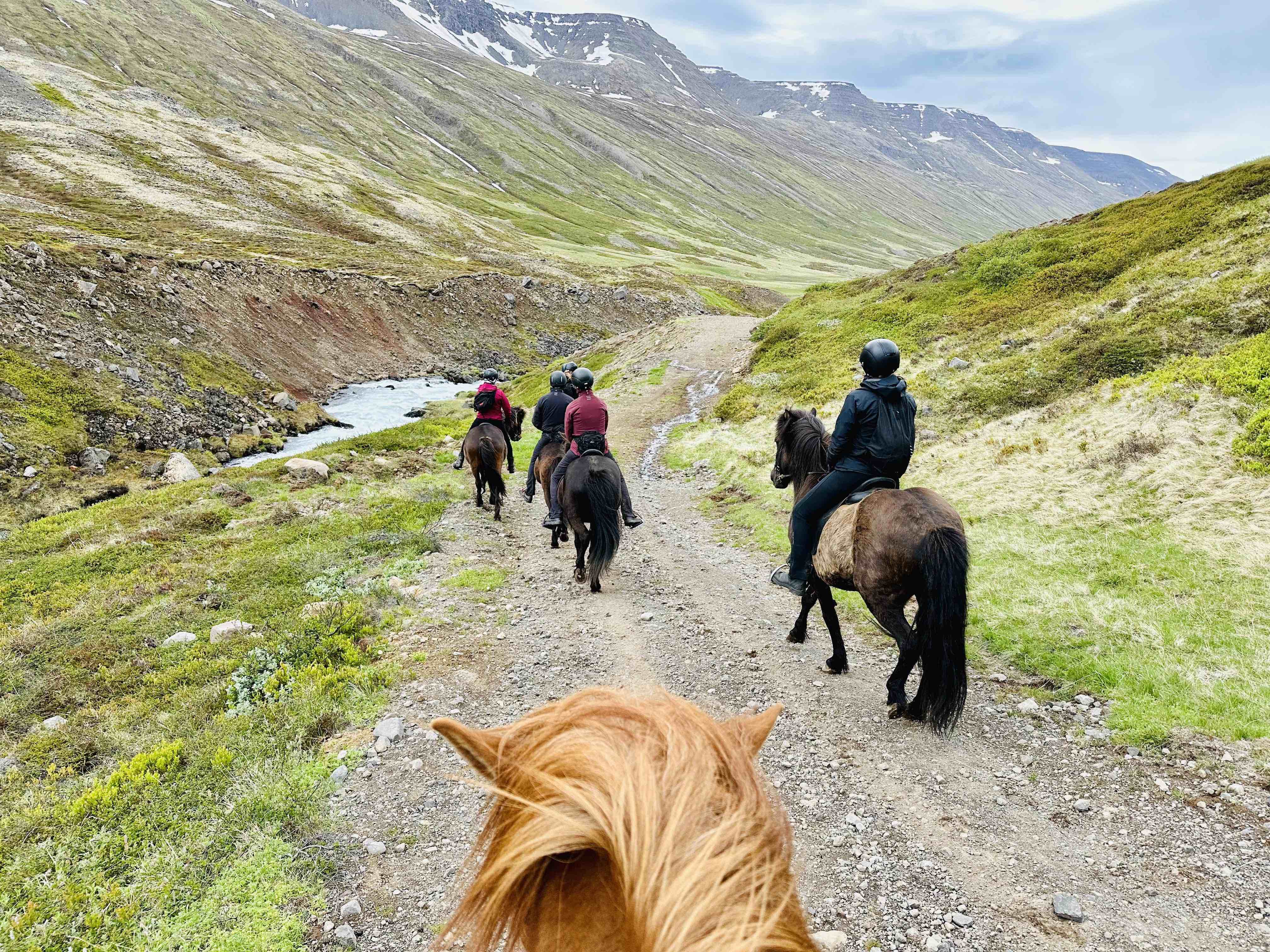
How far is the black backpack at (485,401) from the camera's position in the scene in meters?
15.1

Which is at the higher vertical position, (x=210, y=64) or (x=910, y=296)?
(x=210, y=64)

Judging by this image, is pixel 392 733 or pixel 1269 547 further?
pixel 1269 547

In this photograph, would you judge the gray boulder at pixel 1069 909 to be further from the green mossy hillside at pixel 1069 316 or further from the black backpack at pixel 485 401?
the black backpack at pixel 485 401

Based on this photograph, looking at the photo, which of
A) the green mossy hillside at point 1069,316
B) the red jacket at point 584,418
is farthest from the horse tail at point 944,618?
the green mossy hillside at point 1069,316

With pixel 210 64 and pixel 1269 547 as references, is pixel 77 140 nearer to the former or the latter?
pixel 210 64

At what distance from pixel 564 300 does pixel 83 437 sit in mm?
43510

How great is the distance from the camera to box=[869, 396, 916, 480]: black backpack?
22.5 ft

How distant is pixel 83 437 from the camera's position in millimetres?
19469

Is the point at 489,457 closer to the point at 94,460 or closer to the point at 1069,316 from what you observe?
the point at 94,460

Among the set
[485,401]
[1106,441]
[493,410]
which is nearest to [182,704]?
[485,401]

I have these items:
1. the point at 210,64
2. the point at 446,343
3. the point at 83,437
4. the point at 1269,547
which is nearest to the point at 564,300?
the point at 446,343

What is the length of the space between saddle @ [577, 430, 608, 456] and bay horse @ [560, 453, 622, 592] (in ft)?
0.20

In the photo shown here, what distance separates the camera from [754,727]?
6.64 ft

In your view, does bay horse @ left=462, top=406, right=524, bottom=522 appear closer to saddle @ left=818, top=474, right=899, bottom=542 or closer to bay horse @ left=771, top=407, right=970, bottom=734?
bay horse @ left=771, top=407, right=970, bottom=734
